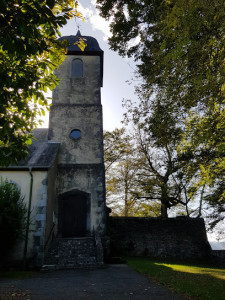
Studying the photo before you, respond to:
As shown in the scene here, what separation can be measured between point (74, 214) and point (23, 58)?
438 inches

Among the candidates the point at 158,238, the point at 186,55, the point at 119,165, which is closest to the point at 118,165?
the point at 119,165

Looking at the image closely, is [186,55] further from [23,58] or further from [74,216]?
[74,216]

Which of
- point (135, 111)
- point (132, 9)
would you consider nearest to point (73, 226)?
point (135, 111)

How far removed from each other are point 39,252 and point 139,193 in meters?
12.9

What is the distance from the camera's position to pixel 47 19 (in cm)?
350

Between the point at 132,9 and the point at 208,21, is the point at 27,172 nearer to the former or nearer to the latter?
the point at 132,9

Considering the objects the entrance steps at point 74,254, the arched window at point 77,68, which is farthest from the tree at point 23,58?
the arched window at point 77,68

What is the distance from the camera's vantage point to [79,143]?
1566cm

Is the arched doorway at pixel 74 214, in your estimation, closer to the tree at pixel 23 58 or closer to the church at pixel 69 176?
the church at pixel 69 176

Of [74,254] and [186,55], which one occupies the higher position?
[186,55]

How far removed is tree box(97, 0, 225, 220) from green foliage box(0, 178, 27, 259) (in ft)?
24.5

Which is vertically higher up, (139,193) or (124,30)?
(124,30)

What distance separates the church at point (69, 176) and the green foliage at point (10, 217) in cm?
50

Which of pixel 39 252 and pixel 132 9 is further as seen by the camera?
pixel 39 252
